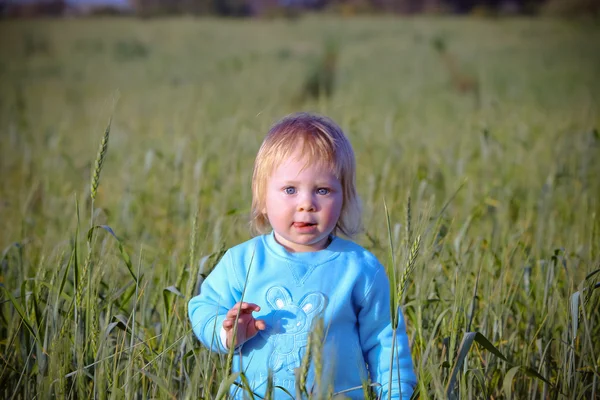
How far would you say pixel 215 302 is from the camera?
66.7 inches

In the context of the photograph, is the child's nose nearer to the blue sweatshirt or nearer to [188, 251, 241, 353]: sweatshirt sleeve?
the blue sweatshirt

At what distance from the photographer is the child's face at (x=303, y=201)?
1631 mm

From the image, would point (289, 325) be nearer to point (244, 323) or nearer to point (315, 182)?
point (244, 323)

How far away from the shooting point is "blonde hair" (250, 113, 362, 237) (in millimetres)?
1656

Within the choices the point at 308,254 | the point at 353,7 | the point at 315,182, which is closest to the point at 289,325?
the point at 308,254

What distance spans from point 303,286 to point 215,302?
0.72 ft

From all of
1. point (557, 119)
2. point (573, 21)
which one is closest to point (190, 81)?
point (557, 119)

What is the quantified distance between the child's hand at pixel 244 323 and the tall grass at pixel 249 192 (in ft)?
0.32

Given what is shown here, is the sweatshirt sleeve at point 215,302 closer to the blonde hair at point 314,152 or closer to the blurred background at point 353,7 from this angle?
the blonde hair at point 314,152

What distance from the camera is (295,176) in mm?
1634

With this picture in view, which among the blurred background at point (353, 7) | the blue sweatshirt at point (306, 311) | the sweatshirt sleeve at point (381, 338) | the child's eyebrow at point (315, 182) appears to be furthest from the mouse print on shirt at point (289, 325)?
the blurred background at point (353, 7)

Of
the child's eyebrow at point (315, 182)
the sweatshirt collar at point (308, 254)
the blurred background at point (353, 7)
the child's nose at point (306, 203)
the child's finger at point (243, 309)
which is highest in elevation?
the blurred background at point (353, 7)

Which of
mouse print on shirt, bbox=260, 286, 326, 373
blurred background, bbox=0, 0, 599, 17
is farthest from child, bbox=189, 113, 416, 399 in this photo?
blurred background, bbox=0, 0, 599, 17

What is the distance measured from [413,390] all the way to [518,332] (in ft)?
2.30
